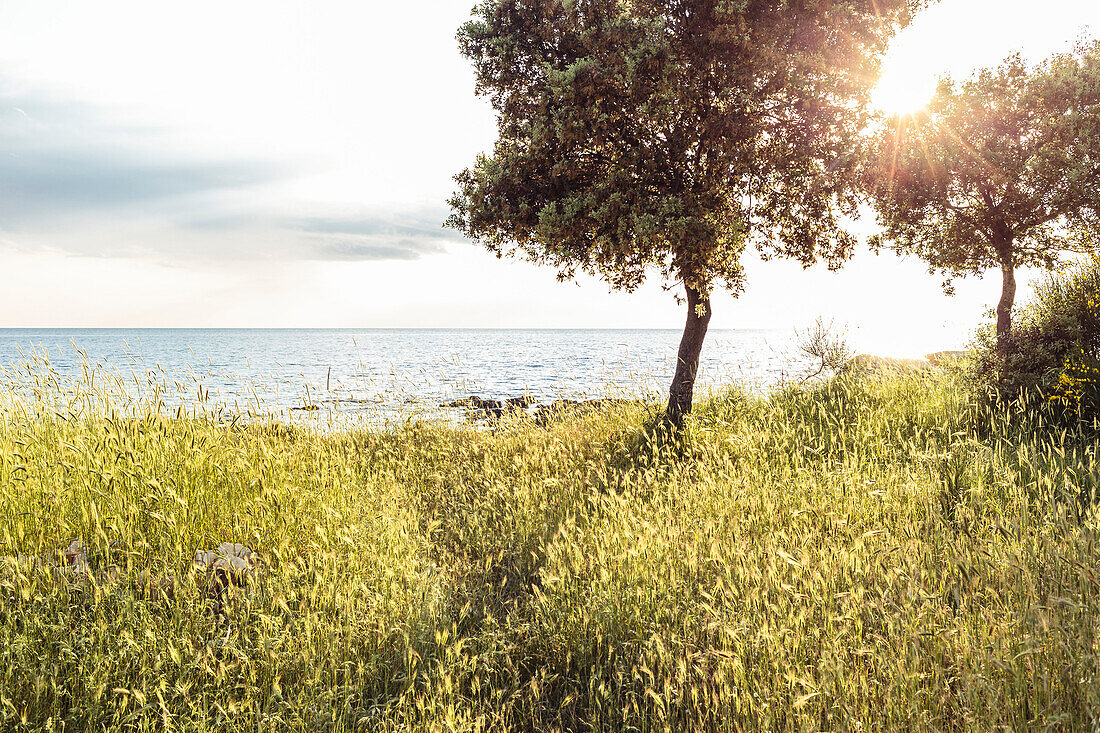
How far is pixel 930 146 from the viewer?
42.4 ft

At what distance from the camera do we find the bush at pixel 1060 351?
9094 millimetres

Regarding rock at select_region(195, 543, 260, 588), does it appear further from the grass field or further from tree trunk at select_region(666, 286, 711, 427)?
tree trunk at select_region(666, 286, 711, 427)

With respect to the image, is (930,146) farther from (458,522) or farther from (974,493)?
(458,522)

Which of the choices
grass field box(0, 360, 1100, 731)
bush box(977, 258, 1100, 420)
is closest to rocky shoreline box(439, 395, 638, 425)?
grass field box(0, 360, 1100, 731)

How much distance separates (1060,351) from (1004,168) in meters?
4.95

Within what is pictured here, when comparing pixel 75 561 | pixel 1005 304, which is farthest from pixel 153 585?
pixel 1005 304

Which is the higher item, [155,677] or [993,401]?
[993,401]

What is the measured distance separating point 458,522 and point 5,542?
12.7 ft

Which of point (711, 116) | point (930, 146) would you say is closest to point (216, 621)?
point (711, 116)

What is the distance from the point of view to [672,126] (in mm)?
9922

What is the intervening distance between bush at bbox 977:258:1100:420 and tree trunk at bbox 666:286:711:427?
4.99 meters

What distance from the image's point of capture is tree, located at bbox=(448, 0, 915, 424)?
9.03m

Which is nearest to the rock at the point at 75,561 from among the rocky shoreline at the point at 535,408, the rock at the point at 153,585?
the rock at the point at 153,585

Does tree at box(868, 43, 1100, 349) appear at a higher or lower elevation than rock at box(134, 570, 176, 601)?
higher
